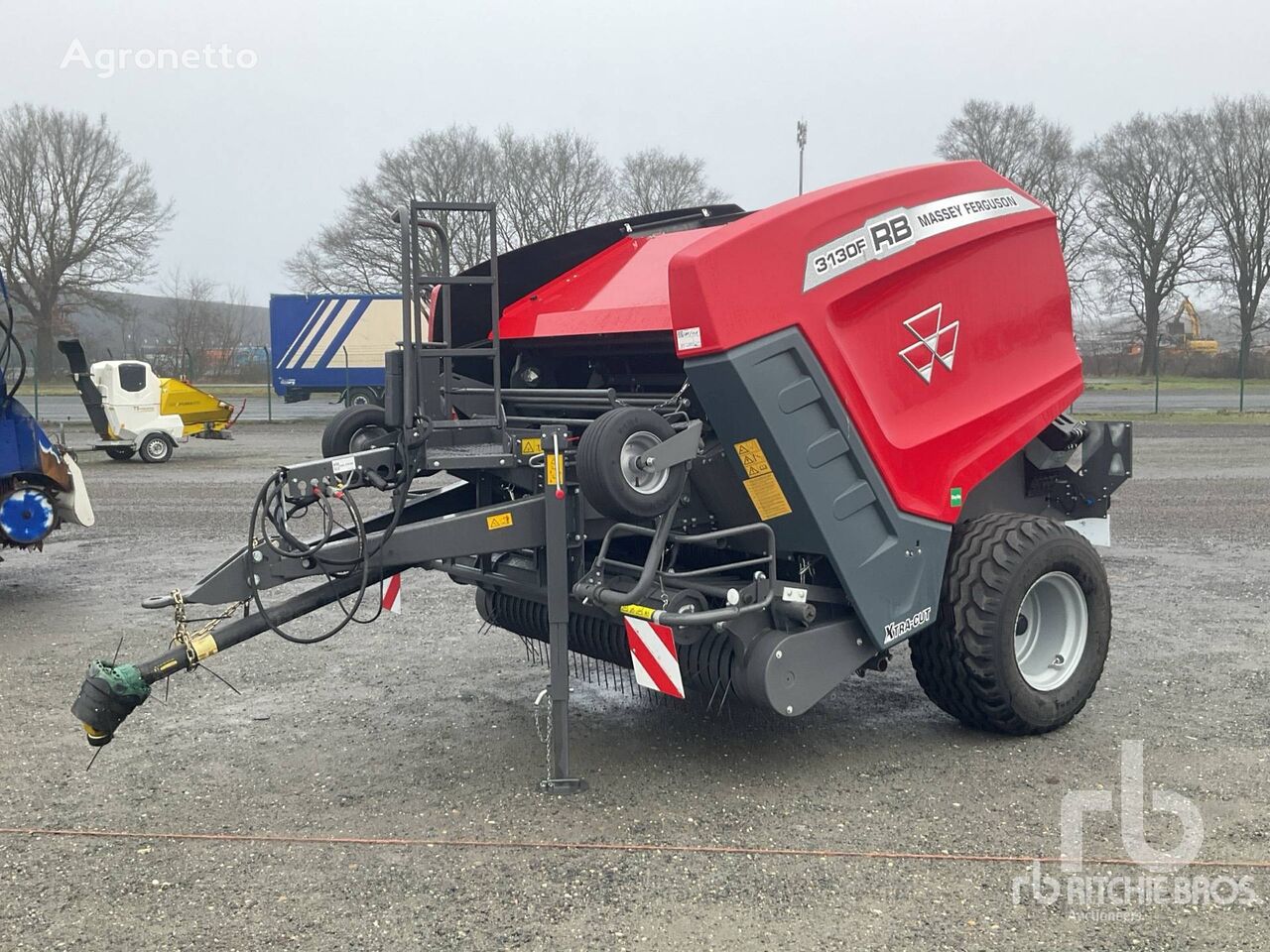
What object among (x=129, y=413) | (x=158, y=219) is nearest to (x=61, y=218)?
(x=158, y=219)

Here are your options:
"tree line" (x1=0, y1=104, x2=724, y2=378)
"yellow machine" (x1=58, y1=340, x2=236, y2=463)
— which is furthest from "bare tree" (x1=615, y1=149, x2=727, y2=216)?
"yellow machine" (x1=58, y1=340, x2=236, y2=463)

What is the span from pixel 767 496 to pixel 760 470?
0.11m

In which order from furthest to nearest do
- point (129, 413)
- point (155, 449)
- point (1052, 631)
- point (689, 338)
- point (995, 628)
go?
point (155, 449) → point (129, 413) → point (1052, 631) → point (995, 628) → point (689, 338)

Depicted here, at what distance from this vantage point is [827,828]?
3.92 meters

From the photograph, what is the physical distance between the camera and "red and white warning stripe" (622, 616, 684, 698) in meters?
4.07

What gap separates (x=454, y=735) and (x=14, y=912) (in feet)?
6.12

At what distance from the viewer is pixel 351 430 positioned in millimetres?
5008

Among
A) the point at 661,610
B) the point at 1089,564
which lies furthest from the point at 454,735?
the point at 1089,564

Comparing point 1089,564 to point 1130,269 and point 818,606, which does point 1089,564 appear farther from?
point 1130,269

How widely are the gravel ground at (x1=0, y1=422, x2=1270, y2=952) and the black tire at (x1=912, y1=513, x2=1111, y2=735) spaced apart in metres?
0.15

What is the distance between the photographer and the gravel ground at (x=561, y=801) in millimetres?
3299

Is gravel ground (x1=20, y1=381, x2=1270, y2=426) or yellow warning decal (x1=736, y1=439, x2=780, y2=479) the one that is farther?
gravel ground (x1=20, y1=381, x2=1270, y2=426)

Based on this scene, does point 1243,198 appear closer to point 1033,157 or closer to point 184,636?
point 1033,157

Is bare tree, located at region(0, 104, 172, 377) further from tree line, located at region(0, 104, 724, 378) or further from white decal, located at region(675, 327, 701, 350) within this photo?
white decal, located at region(675, 327, 701, 350)
